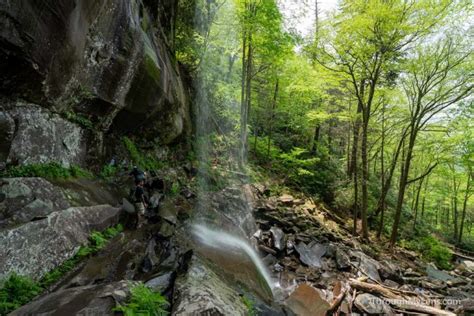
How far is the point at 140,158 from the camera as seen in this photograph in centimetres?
942

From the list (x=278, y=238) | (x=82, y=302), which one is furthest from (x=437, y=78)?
(x=82, y=302)

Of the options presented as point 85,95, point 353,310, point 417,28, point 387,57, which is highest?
point 417,28

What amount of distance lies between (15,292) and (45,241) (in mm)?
850

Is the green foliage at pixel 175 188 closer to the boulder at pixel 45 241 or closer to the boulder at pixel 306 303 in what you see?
the boulder at pixel 45 241

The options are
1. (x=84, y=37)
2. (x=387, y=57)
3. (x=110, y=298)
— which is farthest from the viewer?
(x=387, y=57)

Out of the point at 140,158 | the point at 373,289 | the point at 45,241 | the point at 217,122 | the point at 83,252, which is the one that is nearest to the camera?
the point at 45,241

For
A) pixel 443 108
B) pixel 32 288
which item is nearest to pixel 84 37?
pixel 32 288

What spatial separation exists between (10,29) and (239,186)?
33.7 ft

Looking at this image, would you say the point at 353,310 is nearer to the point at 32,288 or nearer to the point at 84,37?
the point at 32,288

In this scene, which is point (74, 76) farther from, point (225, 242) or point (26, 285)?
point (225, 242)

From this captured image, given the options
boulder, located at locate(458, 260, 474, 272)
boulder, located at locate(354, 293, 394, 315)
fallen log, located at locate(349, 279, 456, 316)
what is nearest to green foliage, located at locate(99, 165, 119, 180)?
boulder, located at locate(354, 293, 394, 315)

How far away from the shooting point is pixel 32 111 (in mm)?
5367

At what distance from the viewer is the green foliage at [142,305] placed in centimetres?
274

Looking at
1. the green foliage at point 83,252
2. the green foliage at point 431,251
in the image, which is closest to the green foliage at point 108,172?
the green foliage at point 83,252
